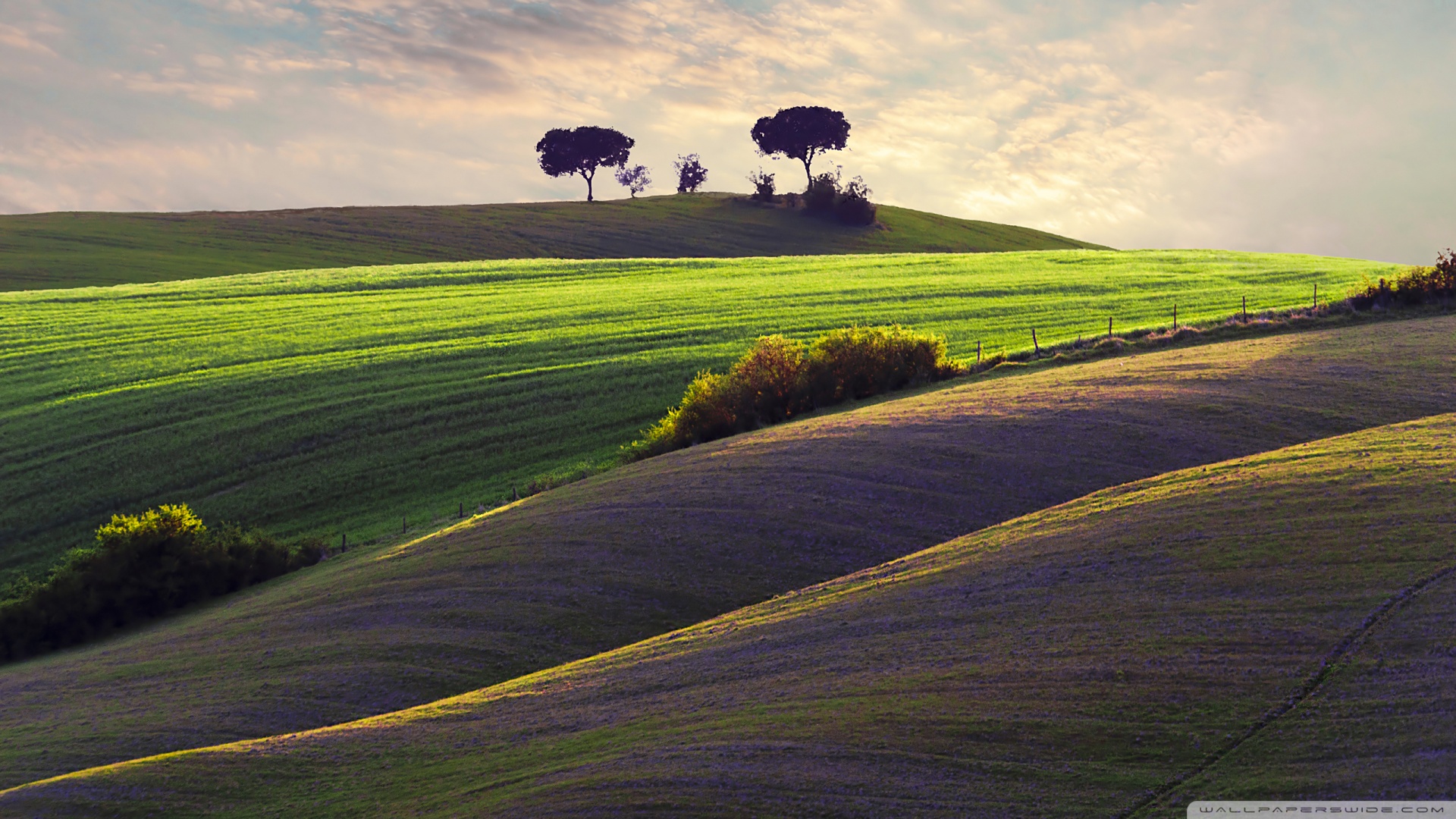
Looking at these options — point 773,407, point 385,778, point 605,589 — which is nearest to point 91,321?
point 773,407

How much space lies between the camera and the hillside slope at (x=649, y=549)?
57.3 ft

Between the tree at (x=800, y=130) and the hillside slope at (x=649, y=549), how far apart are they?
112992 mm

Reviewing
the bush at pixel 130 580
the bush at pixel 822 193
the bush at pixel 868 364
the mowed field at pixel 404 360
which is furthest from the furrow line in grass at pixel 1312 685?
the bush at pixel 822 193

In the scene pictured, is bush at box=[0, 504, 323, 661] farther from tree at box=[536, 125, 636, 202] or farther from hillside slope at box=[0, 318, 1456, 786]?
tree at box=[536, 125, 636, 202]

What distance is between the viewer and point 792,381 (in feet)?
112

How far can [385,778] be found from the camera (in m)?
13.3

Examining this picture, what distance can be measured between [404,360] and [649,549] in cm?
2910

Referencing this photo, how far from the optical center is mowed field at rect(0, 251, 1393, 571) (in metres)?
34.8

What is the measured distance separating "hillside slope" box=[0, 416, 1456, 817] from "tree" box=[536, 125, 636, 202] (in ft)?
436

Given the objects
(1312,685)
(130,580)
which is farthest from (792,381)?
(1312,685)

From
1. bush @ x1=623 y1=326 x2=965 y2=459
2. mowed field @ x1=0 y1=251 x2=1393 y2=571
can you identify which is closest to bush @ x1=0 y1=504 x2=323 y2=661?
mowed field @ x1=0 y1=251 x2=1393 y2=571

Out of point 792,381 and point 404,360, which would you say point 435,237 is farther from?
point 792,381

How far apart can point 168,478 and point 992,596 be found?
1251 inches

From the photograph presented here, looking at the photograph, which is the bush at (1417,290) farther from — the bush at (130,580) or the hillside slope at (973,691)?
the bush at (130,580)
